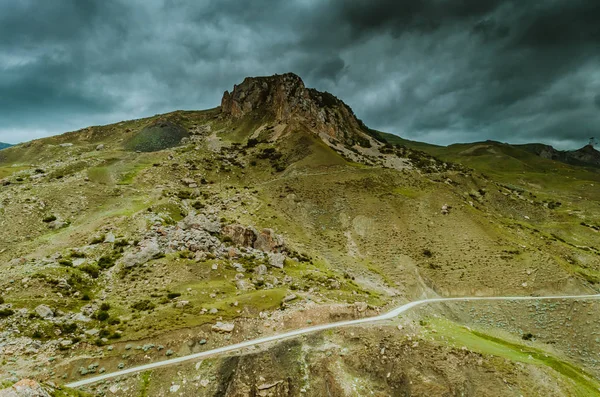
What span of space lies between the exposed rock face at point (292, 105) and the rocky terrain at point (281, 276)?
33.1 meters

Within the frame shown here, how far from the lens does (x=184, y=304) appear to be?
3434 cm

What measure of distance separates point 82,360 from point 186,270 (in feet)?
60.1

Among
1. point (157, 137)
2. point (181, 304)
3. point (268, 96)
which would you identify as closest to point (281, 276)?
point (181, 304)

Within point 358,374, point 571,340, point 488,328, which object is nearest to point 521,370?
point 358,374

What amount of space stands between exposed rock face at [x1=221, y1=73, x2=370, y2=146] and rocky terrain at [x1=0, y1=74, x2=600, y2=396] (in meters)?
33.1

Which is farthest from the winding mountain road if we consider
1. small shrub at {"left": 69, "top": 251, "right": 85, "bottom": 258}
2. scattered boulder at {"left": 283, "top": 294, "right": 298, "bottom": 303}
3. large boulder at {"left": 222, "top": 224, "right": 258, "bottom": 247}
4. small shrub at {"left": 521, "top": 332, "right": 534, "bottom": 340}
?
large boulder at {"left": 222, "top": 224, "right": 258, "bottom": 247}

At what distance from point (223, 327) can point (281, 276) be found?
17.9 m

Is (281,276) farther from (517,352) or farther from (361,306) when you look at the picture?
(517,352)

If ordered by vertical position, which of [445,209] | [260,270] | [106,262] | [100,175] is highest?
[100,175]

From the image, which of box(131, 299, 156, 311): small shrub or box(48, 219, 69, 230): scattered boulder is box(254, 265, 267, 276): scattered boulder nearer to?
box(131, 299, 156, 311): small shrub

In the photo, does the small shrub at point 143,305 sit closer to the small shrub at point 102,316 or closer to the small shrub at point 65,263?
the small shrub at point 102,316

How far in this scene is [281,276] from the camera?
47625 mm

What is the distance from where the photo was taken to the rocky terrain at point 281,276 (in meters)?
26.5

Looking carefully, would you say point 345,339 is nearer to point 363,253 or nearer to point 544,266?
point 363,253
